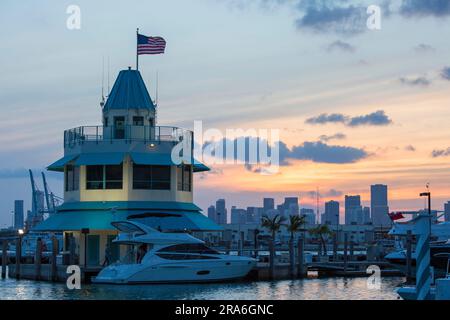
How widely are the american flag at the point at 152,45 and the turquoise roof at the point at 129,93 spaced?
14.1 ft

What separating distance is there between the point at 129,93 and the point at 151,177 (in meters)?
7.54

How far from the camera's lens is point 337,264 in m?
70.3

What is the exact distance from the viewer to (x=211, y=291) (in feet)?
163

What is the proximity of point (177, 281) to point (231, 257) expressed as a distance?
4658 mm

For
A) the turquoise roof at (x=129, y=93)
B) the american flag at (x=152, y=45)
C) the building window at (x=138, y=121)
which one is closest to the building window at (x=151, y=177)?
the building window at (x=138, y=121)

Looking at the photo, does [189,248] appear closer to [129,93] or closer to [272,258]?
[272,258]

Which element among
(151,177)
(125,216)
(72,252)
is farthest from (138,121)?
(72,252)

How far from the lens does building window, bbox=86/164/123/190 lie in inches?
2421

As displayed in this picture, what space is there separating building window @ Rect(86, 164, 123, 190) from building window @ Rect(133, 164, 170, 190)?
117 centimetres

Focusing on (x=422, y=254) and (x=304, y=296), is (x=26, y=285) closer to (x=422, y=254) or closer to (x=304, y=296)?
(x=304, y=296)

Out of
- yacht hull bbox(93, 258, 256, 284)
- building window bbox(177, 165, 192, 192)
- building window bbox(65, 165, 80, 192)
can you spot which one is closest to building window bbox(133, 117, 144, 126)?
building window bbox(177, 165, 192, 192)

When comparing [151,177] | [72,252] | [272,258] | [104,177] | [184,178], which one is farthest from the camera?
[184,178]
